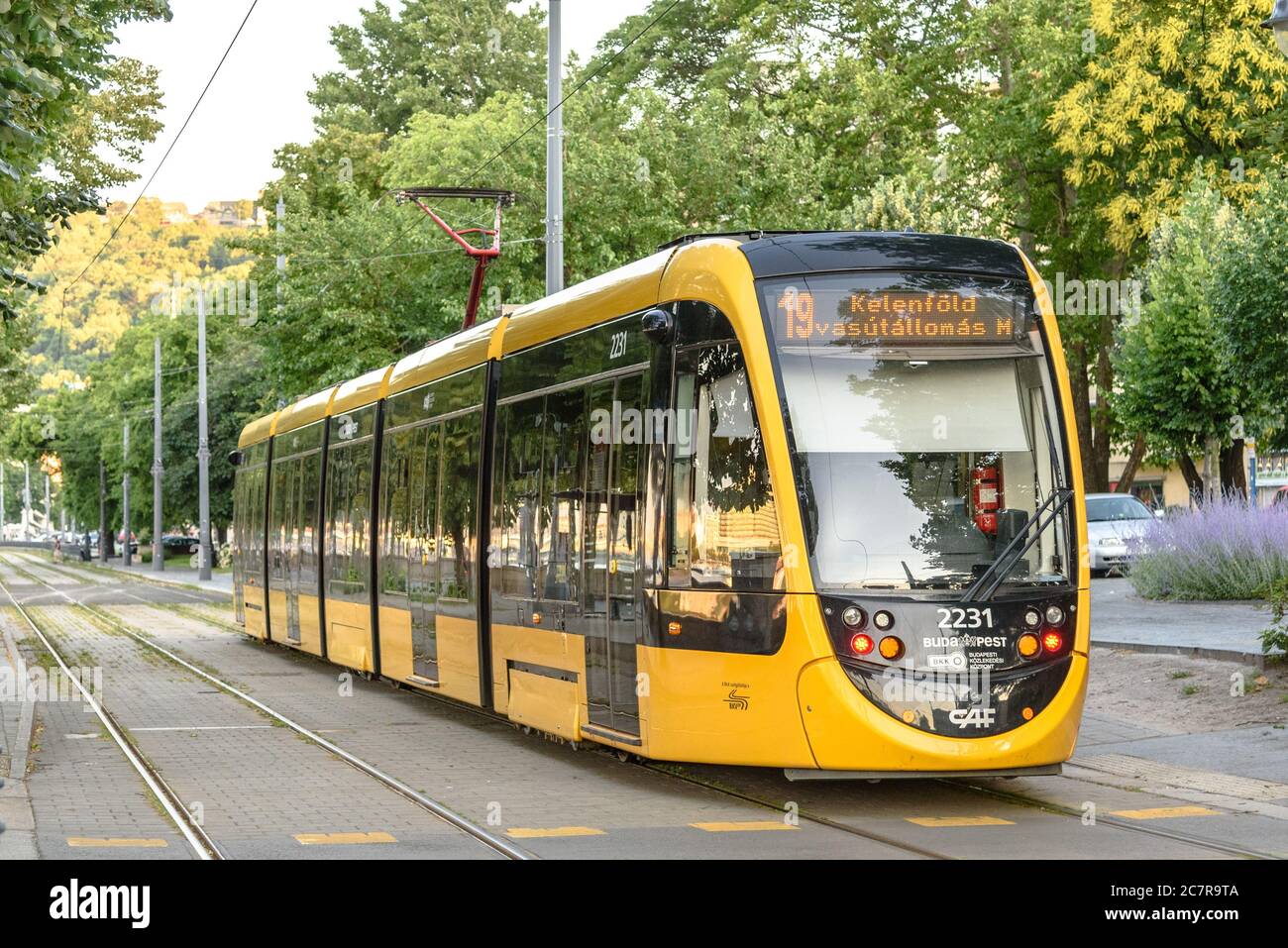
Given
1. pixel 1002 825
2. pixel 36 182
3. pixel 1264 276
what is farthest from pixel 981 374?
pixel 1264 276

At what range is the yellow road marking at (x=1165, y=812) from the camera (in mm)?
10141

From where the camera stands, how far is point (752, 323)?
34.7ft

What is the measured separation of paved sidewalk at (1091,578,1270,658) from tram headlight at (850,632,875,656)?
256 inches

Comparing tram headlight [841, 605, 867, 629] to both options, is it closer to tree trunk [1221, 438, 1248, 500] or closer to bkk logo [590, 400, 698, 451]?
bkk logo [590, 400, 698, 451]

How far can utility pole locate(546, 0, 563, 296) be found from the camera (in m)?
20.9

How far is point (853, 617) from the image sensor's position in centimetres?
1002

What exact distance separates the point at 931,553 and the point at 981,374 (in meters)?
1.16

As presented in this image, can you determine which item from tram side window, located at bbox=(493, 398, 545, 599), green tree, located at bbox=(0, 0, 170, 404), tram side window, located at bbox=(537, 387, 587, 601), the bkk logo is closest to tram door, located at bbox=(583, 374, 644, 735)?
the bkk logo

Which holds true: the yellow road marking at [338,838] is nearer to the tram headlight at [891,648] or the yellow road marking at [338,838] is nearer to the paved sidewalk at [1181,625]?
the tram headlight at [891,648]

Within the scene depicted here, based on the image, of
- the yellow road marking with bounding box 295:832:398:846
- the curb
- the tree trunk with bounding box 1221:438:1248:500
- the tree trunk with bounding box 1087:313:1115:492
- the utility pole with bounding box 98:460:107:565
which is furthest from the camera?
the utility pole with bounding box 98:460:107:565

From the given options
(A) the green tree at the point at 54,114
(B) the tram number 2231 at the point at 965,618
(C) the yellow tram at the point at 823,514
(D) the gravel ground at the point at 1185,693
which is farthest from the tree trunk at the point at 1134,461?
(B) the tram number 2231 at the point at 965,618

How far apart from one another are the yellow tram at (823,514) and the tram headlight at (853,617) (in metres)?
0.02

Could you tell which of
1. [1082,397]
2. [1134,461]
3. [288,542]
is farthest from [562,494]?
[1134,461]

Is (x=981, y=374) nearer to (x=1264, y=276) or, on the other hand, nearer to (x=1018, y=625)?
(x=1018, y=625)
